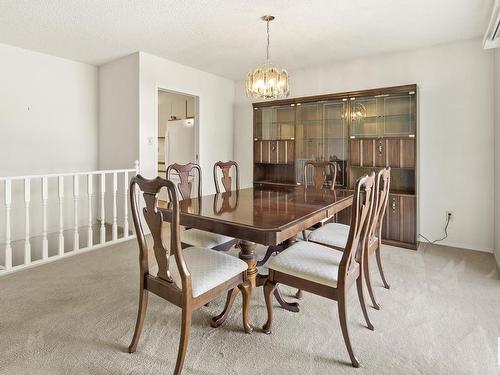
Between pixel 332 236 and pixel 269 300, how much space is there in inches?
31.6

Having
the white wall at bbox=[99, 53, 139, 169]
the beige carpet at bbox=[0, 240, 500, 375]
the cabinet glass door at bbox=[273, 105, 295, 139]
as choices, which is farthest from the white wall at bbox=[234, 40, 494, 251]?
the white wall at bbox=[99, 53, 139, 169]

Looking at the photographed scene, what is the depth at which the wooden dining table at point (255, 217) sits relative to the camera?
1.63 m

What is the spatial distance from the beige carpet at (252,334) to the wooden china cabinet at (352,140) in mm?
1023

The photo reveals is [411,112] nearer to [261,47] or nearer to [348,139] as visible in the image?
[348,139]

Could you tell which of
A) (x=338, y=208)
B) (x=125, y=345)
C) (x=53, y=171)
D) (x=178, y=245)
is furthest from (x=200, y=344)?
(x=53, y=171)

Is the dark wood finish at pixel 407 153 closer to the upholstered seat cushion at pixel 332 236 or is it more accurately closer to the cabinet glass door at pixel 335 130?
the cabinet glass door at pixel 335 130

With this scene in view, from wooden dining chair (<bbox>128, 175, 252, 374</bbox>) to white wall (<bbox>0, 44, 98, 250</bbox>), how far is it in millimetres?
3228

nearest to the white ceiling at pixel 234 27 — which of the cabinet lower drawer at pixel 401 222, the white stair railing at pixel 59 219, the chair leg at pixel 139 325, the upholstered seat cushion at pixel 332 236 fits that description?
the white stair railing at pixel 59 219

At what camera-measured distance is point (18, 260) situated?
3.58 m

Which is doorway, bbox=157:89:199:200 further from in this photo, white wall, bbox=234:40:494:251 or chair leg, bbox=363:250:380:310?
chair leg, bbox=363:250:380:310

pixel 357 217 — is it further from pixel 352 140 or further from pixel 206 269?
pixel 352 140

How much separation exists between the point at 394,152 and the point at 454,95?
89 centimetres

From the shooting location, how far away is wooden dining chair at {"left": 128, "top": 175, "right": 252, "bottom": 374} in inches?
58.6

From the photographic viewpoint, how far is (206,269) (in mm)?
1691
